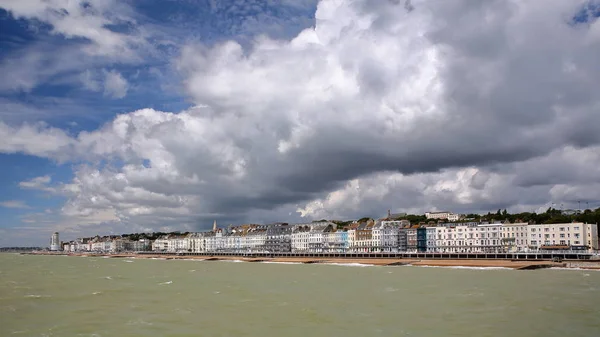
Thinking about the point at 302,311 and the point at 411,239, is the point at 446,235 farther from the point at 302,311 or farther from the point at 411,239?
the point at 302,311

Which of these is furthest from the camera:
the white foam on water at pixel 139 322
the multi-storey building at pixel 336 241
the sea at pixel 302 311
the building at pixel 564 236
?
the multi-storey building at pixel 336 241

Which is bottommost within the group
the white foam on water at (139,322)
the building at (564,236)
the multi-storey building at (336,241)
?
the multi-storey building at (336,241)

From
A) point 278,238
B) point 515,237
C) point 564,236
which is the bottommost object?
point 278,238

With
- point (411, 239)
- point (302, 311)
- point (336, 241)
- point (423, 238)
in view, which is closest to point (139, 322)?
point (302, 311)

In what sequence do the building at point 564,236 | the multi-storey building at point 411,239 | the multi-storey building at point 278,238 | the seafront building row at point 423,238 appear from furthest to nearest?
the multi-storey building at point 278,238 < the multi-storey building at point 411,239 < the seafront building row at point 423,238 < the building at point 564,236

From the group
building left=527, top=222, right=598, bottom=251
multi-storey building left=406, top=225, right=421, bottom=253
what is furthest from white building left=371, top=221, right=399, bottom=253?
building left=527, top=222, right=598, bottom=251

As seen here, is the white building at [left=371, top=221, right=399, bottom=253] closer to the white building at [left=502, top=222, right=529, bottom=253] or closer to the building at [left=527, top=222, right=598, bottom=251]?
the white building at [left=502, top=222, right=529, bottom=253]

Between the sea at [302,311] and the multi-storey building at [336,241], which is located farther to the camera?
the multi-storey building at [336,241]

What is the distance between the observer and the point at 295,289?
1779 inches

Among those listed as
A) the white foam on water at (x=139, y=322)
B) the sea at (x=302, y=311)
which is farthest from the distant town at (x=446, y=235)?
the white foam on water at (x=139, y=322)

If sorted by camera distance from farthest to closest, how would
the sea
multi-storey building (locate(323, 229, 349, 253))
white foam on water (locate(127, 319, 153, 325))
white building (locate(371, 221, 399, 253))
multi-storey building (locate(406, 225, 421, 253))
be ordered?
multi-storey building (locate(323, 229, 349, 253)) → white building (locate(371, 221, 399, 253)) → multi-storey building (locate(406, 225, 421, 253)) → white foam on water (locate(127, 319, 153, 325)) → the sea

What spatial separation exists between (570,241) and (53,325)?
112 m

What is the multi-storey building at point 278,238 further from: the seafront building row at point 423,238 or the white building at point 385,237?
the white building at point 385,237

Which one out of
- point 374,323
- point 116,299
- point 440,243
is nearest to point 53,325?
point 116,299
